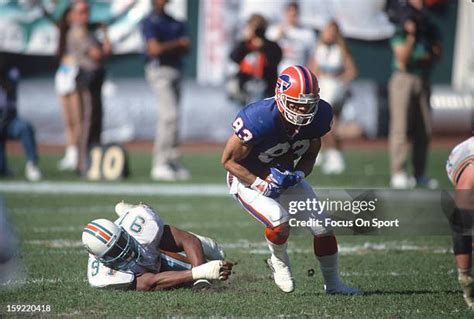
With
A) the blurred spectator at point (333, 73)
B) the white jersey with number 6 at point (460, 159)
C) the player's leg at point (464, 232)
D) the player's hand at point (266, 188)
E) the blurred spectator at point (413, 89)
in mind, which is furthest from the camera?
the blurred spectator at point (333, 73)

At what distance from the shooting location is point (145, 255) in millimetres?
5918

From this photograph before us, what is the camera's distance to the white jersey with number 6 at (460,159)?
18.3 feet

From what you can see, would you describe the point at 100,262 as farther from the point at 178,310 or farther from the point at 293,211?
the point at 293,211

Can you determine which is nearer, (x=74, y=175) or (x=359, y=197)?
(x=359, y=197)

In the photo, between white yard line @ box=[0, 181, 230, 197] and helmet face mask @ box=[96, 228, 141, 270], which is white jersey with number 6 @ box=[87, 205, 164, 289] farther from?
white yard line @ box=[0, 181, 230, 197]

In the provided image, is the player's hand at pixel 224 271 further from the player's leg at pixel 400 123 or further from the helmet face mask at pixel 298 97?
the player's leg at pixel 400 123

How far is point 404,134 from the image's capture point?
1133 cm

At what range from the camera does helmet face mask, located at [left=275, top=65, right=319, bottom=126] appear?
5.70 meters

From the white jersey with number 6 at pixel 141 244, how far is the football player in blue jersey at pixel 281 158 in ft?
1.87

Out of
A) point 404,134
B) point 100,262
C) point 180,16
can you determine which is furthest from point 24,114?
point 100,262

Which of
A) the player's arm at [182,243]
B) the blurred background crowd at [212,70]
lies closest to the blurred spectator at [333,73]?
the blurred background crowd at [212,70]

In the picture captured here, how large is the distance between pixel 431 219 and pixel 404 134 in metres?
4.94

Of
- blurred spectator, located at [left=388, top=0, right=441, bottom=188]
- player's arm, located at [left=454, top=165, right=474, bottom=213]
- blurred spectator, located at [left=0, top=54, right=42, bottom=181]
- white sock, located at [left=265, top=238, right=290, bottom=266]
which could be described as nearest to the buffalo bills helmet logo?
white sock, located at [left=265, top=238, right=290, bottom=266]

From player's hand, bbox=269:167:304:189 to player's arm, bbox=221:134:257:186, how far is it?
0.14m
